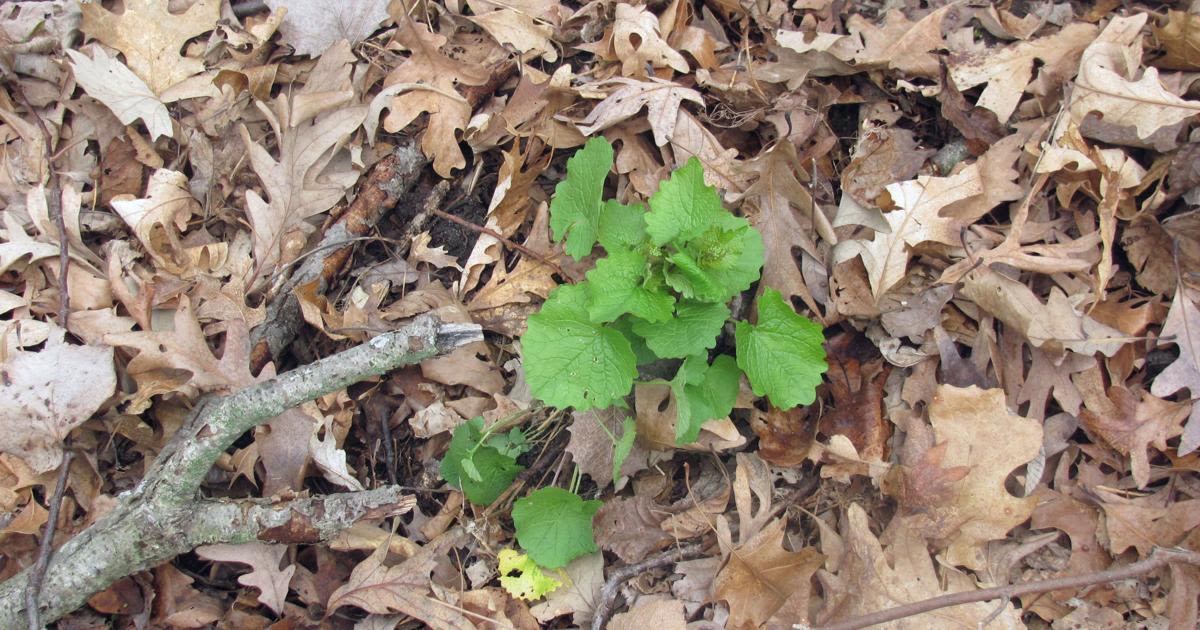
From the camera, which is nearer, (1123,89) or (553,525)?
(553,525)

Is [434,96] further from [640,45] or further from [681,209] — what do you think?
[681,209]

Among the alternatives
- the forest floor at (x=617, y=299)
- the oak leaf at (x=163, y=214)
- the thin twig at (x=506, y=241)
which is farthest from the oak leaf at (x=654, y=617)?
the oak leaf at (x=163, y=214)

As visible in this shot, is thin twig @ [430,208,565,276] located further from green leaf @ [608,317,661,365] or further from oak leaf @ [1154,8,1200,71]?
oak leaf @ [1154,8,1200,71]

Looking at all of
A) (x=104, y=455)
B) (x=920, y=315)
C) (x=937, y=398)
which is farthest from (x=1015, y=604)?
(x=104, y=455)

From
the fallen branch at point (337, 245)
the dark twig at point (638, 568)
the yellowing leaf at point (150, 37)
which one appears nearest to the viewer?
the dark twig at point (638, 568)

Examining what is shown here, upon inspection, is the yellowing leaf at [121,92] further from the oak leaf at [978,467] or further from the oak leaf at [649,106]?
the oak leaf at [978,467]

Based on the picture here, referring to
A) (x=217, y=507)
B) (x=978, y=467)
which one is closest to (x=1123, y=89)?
(x=978, y=467)
